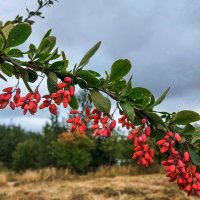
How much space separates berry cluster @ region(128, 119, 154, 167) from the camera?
230cm

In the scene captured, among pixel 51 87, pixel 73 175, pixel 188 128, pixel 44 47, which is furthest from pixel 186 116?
pixel 73 175

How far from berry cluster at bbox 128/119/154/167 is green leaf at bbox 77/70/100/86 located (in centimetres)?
34

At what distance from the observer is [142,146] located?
2334 mm

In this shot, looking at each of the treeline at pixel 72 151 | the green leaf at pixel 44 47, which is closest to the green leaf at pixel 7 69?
the green leaf at pixel 44 47

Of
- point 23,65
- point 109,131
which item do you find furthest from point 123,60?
point 23,65

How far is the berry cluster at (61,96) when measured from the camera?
2.21 m

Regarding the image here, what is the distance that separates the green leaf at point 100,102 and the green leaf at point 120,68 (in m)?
0.14

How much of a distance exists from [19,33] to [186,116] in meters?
1.05

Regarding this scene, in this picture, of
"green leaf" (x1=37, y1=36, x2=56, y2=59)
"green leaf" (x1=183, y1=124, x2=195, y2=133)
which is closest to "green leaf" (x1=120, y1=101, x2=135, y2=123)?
"green leaf" (x1=183, y1=124, x2=195, y2=133)

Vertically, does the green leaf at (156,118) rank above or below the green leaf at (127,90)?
below

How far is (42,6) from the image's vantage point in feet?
15.7

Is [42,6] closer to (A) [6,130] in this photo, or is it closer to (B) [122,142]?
(B) [122,142]

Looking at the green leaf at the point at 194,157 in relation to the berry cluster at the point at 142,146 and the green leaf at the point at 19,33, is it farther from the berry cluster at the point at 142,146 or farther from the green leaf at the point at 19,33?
the green leaf at the point at 19,33

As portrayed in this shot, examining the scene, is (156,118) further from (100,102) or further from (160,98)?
(100,102)
